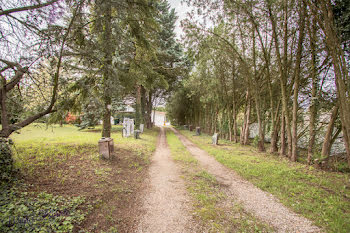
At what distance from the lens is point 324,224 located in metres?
2.58

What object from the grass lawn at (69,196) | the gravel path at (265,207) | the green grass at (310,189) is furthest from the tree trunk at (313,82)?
the grass lawn at (69,196)

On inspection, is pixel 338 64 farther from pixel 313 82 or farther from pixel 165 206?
pixel 165 206

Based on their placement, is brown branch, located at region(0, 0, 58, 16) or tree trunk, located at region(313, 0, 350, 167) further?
tree trunk, located at region(313, 0, 350, 167)

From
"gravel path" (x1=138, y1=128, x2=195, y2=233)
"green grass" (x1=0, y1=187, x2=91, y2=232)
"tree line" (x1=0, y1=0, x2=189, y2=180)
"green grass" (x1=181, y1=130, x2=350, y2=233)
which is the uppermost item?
"tree line" (x1=0, y1=0, x2=189, y2=180)

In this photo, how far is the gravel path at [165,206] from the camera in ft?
8.19

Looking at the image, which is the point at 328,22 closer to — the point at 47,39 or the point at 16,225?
the point at 47,39

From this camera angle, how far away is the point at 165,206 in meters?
3.08

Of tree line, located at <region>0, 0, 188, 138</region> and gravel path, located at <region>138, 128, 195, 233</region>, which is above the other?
tree line, located at <region>0, 0, 188, 138</region>

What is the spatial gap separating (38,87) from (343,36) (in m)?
9.46

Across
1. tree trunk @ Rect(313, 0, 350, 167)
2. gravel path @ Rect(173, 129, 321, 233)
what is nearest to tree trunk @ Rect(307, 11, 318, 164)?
tree trunk @ Rect(313, 0, 350, 167)

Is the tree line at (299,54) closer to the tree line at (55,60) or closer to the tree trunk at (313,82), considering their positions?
the tree trunk at (313,82)

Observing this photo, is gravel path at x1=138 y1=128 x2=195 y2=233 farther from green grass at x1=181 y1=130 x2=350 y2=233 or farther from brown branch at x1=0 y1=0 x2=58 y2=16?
brown branch at x1=0 y1=0 x2=58 y2=16

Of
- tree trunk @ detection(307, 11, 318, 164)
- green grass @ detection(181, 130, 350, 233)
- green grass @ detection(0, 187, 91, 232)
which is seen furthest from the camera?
tree trunk @ detection(307, 11, 318, 164)

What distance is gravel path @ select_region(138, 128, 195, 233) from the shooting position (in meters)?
2.50
